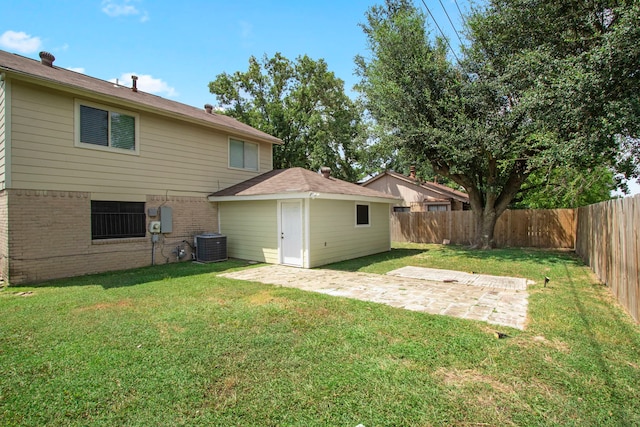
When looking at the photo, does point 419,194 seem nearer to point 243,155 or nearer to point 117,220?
point 243,155

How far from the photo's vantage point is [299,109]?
23.7 m

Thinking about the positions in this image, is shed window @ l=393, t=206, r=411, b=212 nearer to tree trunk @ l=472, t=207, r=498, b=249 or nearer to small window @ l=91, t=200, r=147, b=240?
tree trunk @ l=472, t=207, r=498, b=249

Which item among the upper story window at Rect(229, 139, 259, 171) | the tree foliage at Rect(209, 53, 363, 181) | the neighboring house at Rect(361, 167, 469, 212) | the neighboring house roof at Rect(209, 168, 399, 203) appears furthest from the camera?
the tree foliage at Rect(209, 53, 363, 181)

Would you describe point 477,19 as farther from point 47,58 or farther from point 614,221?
point 47,58

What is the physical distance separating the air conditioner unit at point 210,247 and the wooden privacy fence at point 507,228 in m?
10.7

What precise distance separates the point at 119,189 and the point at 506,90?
12.3m

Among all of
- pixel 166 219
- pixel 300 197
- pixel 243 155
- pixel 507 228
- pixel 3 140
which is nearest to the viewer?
pixel 3 140

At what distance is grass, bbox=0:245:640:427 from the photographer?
2.51 meters

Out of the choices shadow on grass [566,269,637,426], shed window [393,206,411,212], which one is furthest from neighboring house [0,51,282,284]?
shed window [393,206,411,212]

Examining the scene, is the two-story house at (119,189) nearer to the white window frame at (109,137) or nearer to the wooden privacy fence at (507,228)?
the white window frame at (109,137)

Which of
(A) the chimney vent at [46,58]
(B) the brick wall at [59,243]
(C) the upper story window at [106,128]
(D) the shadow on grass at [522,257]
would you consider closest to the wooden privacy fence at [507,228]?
(D) the shadow on grass at [522,257]

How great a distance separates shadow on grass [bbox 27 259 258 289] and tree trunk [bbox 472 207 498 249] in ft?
33.0

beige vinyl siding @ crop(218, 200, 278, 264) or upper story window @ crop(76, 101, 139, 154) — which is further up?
upper story window @ crop(76, 101, 139, 154)

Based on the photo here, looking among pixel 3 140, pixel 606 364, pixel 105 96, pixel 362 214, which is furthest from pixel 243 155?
pixel 606 364
